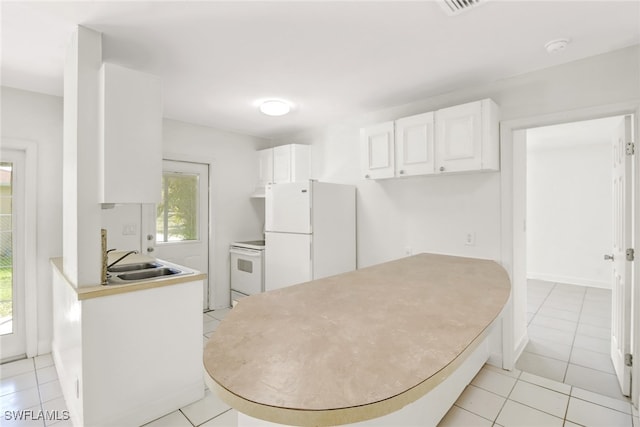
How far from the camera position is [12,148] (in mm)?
2764

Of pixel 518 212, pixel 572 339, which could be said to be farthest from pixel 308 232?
pixel 572 339

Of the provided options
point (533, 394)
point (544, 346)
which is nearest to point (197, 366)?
point (533, 394)

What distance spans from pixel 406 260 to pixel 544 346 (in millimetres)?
1783

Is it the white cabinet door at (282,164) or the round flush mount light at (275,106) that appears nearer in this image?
the round flush mount light at (275,106)

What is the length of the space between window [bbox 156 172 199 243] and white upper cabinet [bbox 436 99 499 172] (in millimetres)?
2987

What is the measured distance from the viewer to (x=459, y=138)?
2.57 m

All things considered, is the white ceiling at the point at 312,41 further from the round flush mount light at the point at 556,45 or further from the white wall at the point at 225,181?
the white wall at the point at 225,181

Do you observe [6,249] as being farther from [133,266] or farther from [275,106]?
[275,106]

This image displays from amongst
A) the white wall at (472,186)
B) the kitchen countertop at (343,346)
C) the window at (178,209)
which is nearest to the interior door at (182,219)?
the window at (178,209)

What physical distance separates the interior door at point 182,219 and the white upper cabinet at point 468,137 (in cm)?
294

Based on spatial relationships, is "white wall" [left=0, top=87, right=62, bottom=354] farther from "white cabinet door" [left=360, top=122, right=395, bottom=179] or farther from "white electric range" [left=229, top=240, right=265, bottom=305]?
"white cabinet door" [left=360, top=122, right=395, bottom=179]

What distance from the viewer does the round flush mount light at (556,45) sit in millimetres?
2002

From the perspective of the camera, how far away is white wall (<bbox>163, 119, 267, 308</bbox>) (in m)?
3.93

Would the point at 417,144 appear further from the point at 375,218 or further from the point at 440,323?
the point at 440,323
